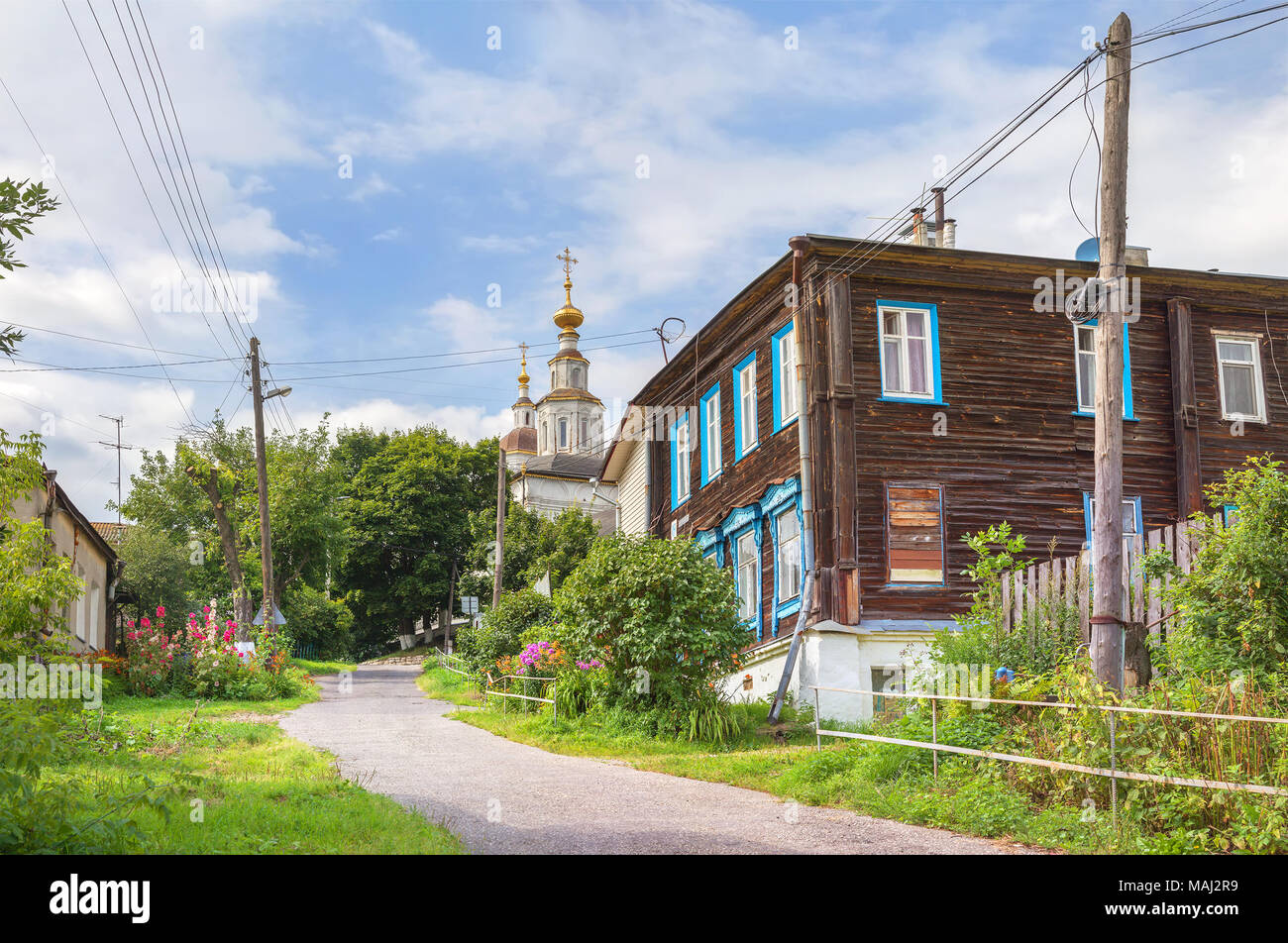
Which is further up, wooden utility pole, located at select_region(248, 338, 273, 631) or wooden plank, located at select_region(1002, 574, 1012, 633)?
wooden utility pole, located at select_region(248, 338, 273, 631)

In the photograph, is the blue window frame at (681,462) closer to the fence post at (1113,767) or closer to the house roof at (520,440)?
the fence post at (1113,767)

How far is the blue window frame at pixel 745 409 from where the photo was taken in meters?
24.3

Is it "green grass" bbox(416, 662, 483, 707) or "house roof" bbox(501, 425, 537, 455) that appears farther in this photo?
"house roof" bbox(501, 425, 537, 455)

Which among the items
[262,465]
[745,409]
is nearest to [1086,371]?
[745,409]

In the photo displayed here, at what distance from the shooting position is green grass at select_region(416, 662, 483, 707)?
29.6m

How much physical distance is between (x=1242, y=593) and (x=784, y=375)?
483 inches

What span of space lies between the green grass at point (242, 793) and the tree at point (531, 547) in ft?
84.5

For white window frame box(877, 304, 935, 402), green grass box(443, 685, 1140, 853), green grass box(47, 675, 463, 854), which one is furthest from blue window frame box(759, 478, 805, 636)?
green grass box(47, 675, 463, 854)

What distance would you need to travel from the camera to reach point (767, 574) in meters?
23.5

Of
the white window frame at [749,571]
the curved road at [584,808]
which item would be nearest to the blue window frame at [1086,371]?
the white window frame at [749,571]

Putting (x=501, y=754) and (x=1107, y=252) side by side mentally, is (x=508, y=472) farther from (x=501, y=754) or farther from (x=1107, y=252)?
(x=1107, y=252)

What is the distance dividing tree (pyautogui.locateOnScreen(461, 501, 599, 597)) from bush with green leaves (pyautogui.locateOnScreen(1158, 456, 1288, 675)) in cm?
3133

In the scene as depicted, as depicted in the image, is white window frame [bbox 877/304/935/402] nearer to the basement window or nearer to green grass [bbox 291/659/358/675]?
the basement window

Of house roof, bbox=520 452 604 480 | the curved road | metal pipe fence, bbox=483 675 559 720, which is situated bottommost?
the curved road
